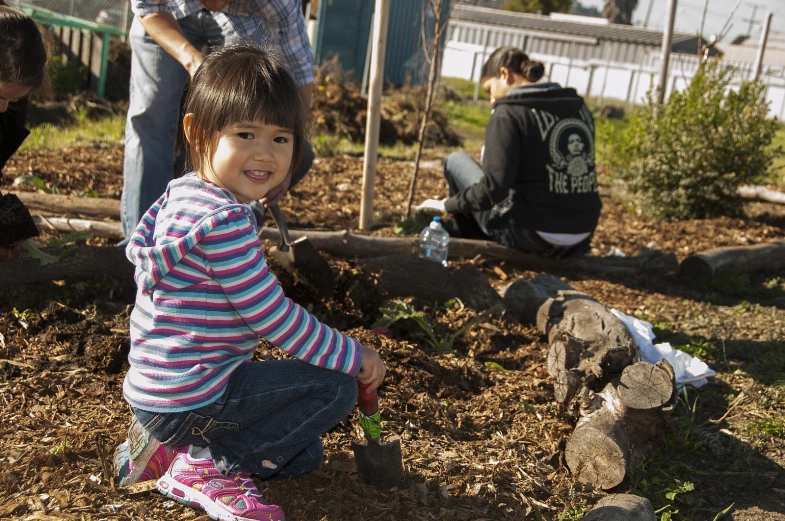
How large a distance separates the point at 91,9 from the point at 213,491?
14610mm

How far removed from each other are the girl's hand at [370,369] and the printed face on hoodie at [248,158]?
1.83 ft

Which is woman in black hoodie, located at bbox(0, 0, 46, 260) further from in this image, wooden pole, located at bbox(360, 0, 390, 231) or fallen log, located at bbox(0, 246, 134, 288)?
wooden pole, located at bbox(360, 0, 390, 231)

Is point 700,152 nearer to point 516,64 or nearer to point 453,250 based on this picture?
point 516,64

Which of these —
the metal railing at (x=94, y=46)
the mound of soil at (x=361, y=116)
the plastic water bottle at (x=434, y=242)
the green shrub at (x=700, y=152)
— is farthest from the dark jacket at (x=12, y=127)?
the metal railing at (x=94, y=46)

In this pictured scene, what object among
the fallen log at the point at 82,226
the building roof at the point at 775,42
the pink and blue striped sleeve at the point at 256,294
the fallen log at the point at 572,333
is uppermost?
the building roof at the point at 775,42

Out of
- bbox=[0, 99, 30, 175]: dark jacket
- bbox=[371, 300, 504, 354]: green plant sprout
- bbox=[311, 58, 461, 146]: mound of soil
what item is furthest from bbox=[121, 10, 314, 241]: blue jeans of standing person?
bbox=[311, 58, 461, 146]: mound of soil

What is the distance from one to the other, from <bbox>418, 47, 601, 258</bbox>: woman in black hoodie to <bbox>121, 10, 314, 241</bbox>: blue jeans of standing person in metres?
1.33

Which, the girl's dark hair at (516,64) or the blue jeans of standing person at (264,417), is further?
the girl's dark hair at (516,64)

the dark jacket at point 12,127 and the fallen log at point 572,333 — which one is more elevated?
the dark jacket at point 12,127

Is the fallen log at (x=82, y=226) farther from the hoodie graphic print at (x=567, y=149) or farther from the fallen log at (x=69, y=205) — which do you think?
the hoodie graphic print at (x=567, y=149)

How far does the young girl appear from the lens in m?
2.15

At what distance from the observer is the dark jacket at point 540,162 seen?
4.88 meters

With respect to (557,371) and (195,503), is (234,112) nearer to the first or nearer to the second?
(195,503)

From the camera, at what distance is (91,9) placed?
1492 centimetres
